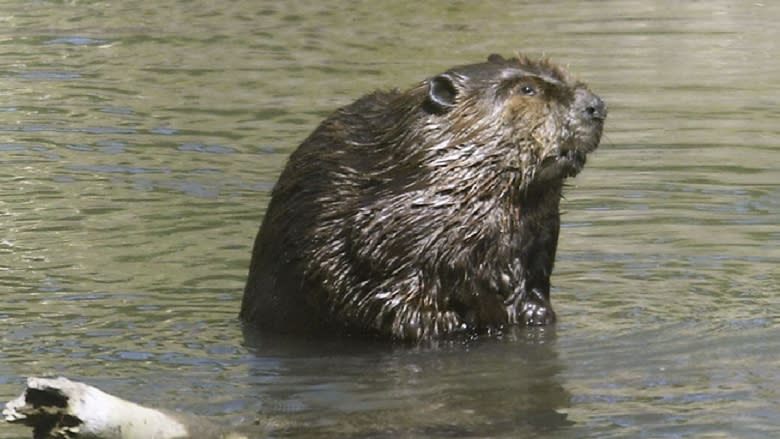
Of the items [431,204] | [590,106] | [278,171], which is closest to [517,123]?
[590,106]

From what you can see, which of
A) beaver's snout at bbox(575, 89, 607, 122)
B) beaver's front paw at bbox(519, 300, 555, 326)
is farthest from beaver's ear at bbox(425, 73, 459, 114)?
beaver's front paw at bbox(519, 300, 555, 326)

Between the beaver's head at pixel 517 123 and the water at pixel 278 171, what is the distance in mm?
888

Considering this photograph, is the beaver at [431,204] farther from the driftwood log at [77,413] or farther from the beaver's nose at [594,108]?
the driftwood log at [77,413]

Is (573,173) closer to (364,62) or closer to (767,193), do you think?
(767,193)

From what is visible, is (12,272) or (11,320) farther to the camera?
(12,272)

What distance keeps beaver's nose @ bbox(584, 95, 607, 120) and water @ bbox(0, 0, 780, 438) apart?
1.06 m

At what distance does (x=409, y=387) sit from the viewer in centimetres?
755

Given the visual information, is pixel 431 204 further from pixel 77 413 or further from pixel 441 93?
pixel 77 413

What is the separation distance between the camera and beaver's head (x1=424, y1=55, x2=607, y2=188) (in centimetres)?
798

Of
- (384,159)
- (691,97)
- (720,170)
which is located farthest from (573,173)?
(691,97)

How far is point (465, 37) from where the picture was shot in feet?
60.1

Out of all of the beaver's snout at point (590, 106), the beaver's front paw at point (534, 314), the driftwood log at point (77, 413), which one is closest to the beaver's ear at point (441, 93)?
the beaver's snout at point (590, 106)

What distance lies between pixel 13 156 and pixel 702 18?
29.4ft

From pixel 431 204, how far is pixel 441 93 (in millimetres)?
548
